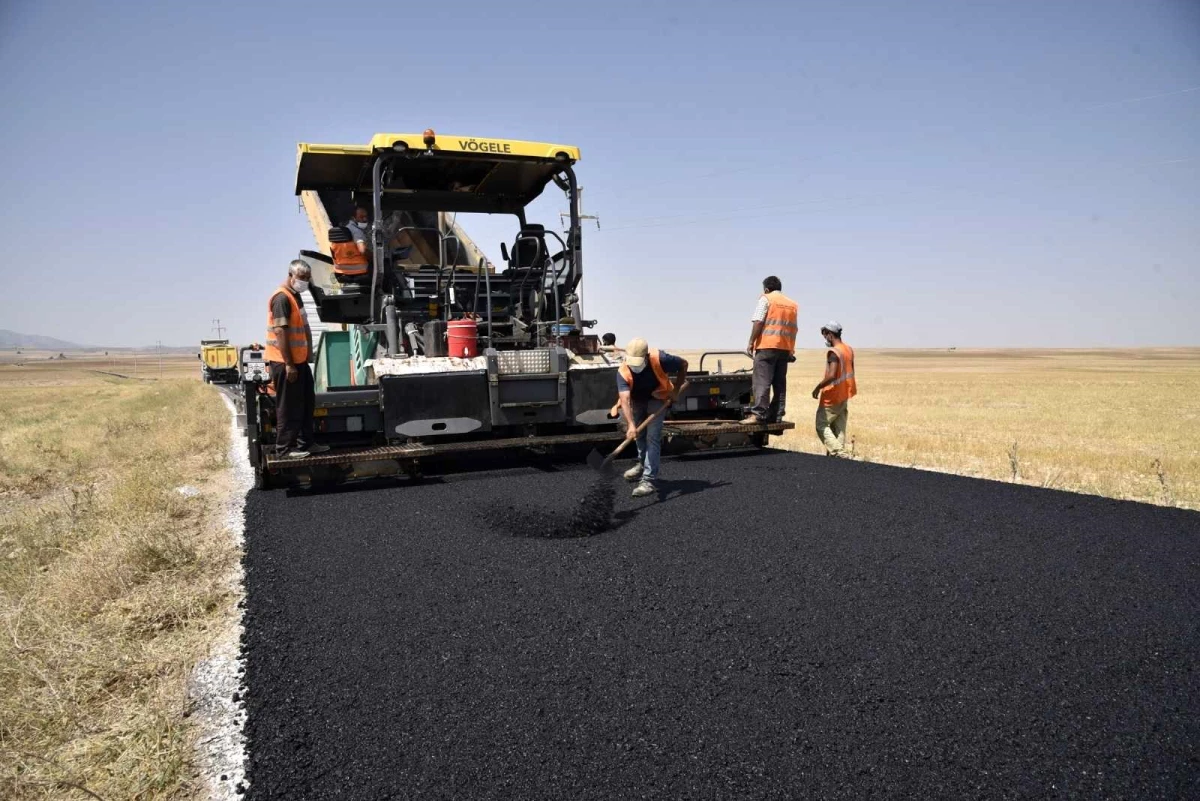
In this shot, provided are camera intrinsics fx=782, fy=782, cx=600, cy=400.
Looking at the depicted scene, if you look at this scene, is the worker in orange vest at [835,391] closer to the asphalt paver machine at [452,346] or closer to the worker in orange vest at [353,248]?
the asphalt paver machine at [452,346]

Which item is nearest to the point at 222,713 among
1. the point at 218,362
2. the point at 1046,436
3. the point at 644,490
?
the point at 644,490

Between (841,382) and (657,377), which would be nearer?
(657,377)

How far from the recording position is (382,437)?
644 cm

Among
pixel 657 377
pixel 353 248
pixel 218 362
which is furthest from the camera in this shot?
pixel 218 362

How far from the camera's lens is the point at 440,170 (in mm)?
7012

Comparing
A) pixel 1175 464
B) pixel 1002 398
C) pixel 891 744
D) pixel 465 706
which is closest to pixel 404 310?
pixel 465 706

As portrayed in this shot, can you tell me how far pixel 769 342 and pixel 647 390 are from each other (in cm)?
189

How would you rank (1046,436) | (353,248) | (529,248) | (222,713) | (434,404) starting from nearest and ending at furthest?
1. (222,713)
2. (434,404)
3. (353,248)
4. (529,248)
5. (1046,436)

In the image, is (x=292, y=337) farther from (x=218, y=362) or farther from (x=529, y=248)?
(x=218, y=362)

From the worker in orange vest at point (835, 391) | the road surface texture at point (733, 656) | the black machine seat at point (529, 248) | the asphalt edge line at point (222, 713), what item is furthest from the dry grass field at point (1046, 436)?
the asphalt edge line at point (222, 713)

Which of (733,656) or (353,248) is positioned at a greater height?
(353,248)

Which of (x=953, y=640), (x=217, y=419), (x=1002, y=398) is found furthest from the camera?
(x=1002, y=398)

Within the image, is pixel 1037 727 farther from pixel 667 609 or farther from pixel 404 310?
pixel 404 310

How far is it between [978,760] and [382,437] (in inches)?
204
